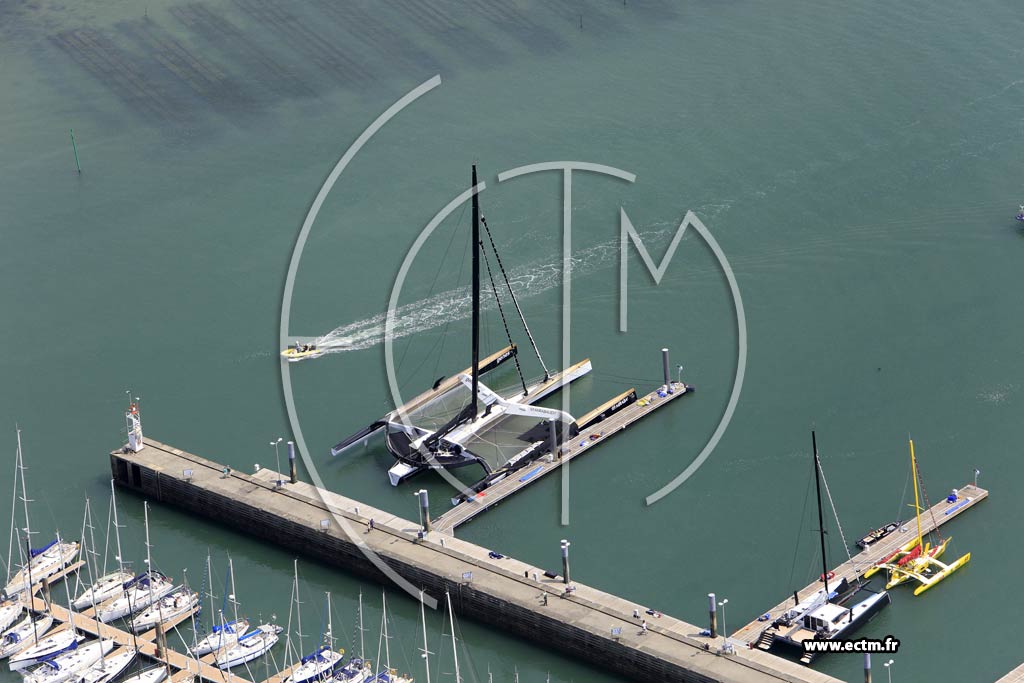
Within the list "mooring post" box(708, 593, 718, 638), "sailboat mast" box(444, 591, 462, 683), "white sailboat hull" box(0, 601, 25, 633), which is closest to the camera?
"sailboat mast" box(444, 591, 462, 683)

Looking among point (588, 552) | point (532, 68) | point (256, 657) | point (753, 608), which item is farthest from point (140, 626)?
point (532, 68)

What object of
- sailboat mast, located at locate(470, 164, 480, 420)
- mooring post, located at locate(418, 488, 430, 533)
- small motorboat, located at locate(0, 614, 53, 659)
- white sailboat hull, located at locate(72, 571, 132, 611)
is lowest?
small motorboat, located at locate(0, 614, 53, 659)

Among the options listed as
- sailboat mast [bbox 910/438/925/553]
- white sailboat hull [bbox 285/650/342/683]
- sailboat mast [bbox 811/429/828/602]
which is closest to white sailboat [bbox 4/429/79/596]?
white sailboat hull [bbox 285/650/342/683]

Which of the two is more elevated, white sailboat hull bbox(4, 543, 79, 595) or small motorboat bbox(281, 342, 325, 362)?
small motorboat bbox(281, 342, 325, 362)

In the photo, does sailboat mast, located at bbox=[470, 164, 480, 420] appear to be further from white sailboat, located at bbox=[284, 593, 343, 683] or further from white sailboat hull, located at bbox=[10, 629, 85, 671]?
white sailboat hull, located at bbox=[10, 629, 85, 671]

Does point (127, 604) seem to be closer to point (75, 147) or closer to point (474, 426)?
point (474, 426)

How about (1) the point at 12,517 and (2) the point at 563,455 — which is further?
(2) the point at 563,455

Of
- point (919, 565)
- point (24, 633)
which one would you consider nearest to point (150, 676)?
point (24, 633)
